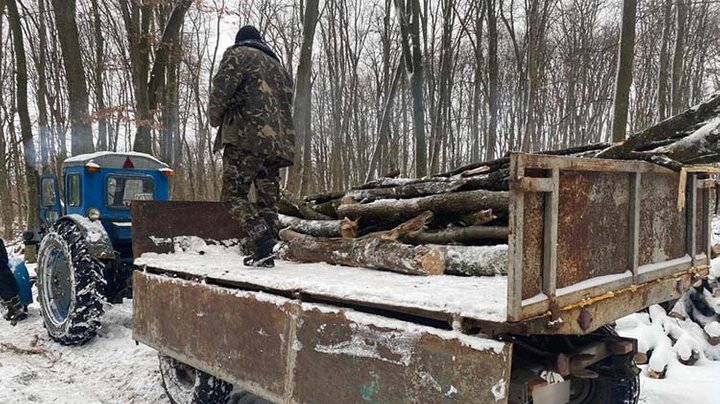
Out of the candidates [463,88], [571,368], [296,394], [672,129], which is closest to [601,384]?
[571,368]

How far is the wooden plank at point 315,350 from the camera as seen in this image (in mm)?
2053

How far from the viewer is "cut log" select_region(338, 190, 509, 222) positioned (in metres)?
4.05

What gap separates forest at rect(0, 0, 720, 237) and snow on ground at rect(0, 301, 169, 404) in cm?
560

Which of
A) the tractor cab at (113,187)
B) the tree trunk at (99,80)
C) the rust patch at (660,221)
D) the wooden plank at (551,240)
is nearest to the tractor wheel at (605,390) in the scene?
the rust patch at (660,221)

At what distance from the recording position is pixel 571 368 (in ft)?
8.36

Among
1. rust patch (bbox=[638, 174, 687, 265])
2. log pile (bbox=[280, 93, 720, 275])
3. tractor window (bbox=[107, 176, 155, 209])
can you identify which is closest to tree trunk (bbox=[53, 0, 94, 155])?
tractor window (bbox=[107, 176, 155, 209])

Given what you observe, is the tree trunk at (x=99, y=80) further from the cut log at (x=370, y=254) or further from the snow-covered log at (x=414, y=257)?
the snow-covered log at (x=414, y=257)

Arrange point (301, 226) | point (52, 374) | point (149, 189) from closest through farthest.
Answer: point (52, 374) → point (301, 226) → point (149, 189)

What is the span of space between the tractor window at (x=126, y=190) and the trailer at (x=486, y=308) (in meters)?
2.91

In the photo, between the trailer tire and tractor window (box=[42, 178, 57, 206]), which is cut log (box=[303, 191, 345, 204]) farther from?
tractor window (box=[42, 178, 57, 206])

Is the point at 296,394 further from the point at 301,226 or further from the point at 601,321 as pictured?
the point at 301,226

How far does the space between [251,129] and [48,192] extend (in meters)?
4.62

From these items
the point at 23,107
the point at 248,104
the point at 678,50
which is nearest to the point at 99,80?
the point at 23,107

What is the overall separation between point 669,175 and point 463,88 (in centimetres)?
3211
